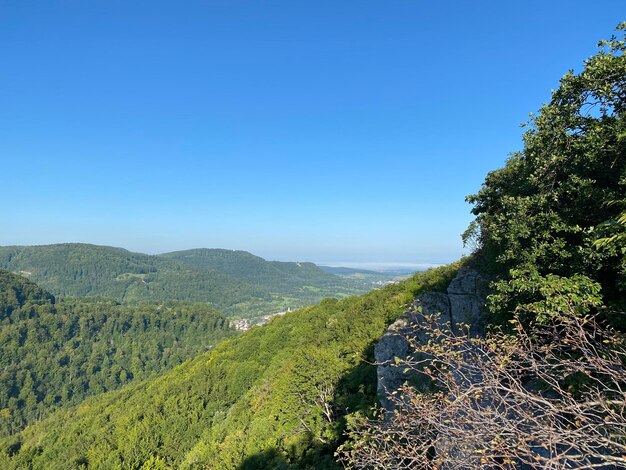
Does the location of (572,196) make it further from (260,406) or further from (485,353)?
(260,406)

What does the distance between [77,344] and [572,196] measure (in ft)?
648

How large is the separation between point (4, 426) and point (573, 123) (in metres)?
143

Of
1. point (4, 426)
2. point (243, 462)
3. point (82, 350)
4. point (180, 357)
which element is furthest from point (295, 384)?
point (82, 350)

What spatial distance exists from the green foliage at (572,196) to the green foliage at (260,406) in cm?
610

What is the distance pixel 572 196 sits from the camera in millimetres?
9109

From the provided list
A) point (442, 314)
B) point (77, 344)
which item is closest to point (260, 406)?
point (442, 314)

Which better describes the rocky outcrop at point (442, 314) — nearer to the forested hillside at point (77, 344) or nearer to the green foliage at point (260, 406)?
the green foliage at point (260, 406)

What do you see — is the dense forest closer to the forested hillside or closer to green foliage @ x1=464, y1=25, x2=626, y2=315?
green foliage @ x1=464, y1=25, x2=626, y2=315

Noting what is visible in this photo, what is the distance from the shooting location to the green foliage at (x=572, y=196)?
25.7 ft

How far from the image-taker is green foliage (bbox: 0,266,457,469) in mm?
20062

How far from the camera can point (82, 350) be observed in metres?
149

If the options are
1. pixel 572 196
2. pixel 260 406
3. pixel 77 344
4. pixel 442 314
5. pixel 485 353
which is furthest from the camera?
pixel 77 344

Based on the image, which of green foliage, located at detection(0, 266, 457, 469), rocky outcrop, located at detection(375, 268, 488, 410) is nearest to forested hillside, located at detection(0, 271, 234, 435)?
green foliage, located at detection(0, 266, 457, 469)

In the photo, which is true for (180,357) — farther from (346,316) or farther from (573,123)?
(573,123)
